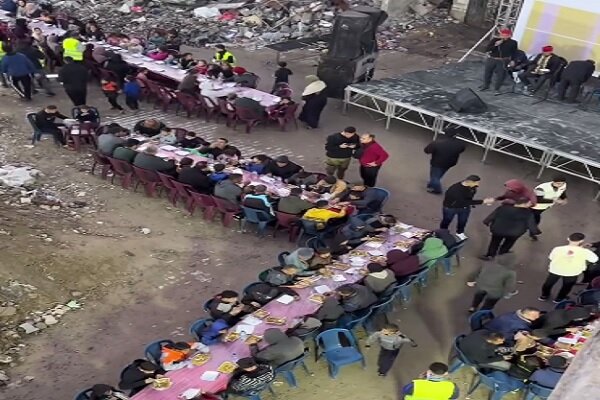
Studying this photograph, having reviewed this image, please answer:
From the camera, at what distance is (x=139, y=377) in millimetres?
6410

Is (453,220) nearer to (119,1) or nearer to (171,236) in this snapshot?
(171,236)

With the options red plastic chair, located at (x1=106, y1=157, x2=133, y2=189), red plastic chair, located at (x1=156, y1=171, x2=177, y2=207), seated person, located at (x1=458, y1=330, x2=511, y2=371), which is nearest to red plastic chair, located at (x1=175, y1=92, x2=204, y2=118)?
red plastic chair, located at (x1=106, y1=157, x2=133, y2=189)

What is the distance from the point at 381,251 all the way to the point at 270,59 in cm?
925

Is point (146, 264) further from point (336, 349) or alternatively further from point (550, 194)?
point (550, 194)

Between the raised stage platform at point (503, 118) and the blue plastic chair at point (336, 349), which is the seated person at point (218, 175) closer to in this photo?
the blue plastic chair at point (336, 349)

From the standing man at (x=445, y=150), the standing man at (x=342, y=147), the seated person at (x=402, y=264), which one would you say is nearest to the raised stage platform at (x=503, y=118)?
the standing man at (x=445, y=150)

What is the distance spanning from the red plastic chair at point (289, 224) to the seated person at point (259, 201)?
140 mm

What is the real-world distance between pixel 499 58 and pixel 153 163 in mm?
7626

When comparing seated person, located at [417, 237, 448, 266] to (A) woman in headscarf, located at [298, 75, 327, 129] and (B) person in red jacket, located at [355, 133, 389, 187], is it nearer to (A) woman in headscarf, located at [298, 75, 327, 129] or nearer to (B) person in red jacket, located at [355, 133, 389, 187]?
(B) person in red jacket, located at [355, 133, 389, 187]

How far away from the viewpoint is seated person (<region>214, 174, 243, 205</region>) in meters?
9.55

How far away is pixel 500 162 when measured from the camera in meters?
12.6

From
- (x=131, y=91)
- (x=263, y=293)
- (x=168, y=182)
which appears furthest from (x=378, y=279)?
(x=131, y=91)

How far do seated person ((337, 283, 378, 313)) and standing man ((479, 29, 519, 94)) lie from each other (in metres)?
7.90

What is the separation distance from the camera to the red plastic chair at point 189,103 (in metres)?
12.9
